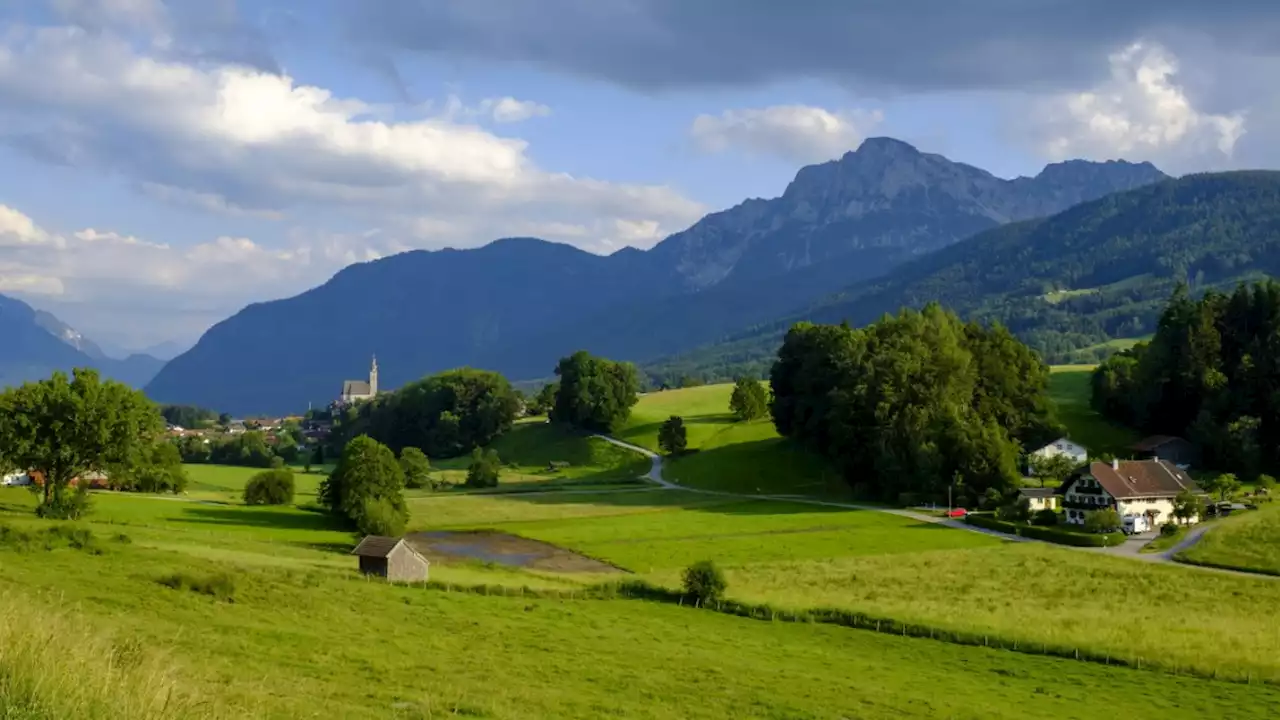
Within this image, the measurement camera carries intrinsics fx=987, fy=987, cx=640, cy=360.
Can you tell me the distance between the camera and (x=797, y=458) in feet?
414

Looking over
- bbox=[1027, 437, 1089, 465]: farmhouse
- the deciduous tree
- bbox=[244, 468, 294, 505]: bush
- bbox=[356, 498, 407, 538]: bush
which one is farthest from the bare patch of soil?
the deciduous tree

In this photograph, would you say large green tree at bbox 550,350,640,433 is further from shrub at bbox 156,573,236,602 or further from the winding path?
shrub at bbox 156,573,236,602

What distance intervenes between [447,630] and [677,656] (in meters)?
8.58

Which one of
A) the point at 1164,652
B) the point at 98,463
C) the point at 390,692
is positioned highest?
the point at 98,463

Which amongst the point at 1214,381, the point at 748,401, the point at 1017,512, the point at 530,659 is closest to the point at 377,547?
the point at 530,659

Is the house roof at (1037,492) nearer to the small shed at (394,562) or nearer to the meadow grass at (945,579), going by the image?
the meadow grass at (945,579)

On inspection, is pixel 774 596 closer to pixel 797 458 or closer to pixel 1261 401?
pixel 797 458

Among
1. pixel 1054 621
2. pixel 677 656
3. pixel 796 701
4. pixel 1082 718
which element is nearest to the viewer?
pixel 796 701

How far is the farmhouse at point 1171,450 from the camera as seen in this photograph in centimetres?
11144

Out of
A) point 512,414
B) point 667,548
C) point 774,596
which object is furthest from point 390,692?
point 512,414

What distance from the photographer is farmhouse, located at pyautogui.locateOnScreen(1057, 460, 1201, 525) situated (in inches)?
3344

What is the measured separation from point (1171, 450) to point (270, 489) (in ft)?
320

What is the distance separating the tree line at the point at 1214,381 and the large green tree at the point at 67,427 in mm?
107070

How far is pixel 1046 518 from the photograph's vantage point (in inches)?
3396
